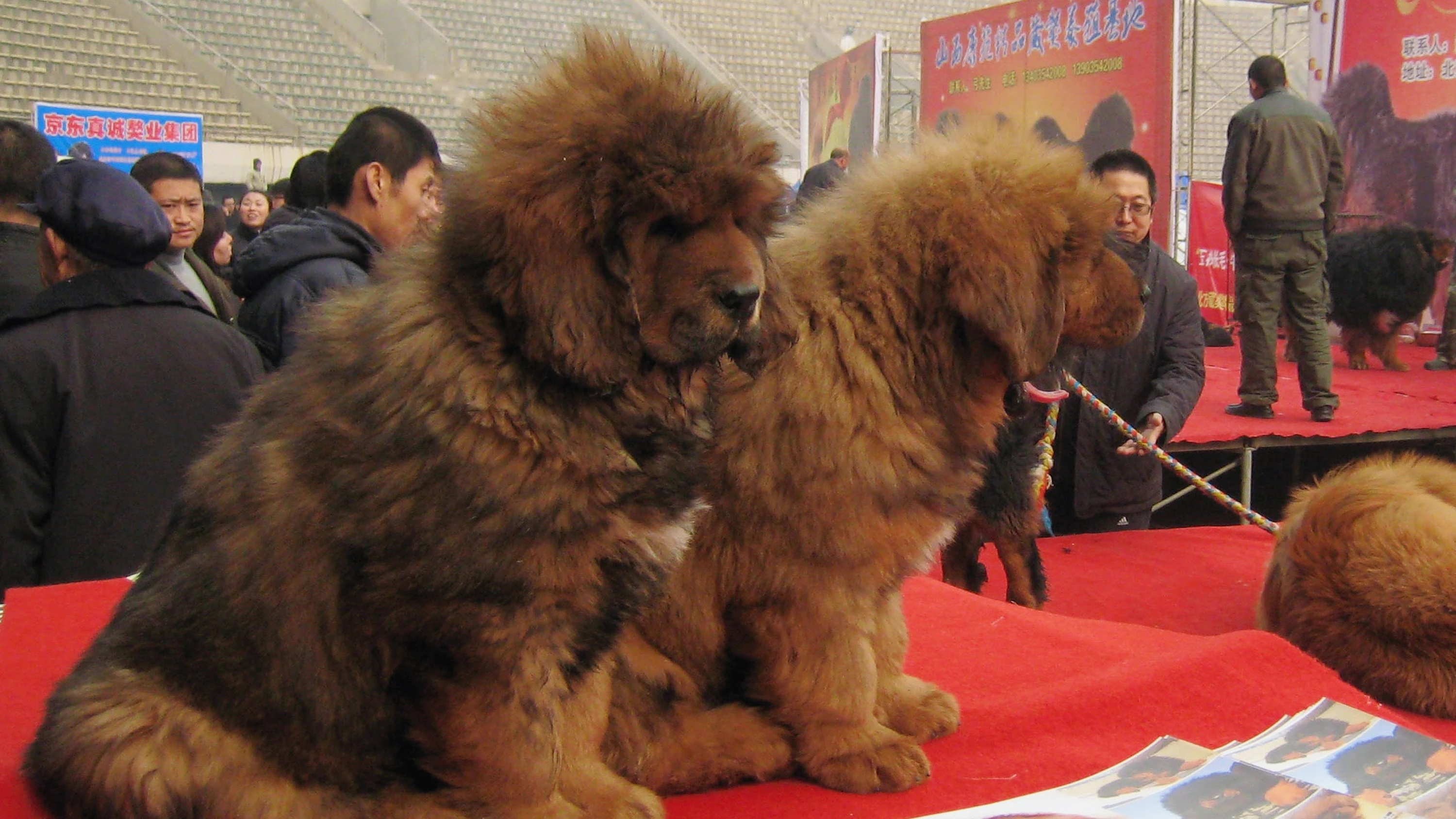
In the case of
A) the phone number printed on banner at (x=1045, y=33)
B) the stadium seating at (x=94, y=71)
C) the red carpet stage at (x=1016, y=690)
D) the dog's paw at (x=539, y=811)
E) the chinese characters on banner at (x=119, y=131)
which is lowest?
the red carpet stage at (x=1016, y=690)

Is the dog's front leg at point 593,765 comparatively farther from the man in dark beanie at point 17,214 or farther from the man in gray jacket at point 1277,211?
the man in gray jacket at point 1277,211

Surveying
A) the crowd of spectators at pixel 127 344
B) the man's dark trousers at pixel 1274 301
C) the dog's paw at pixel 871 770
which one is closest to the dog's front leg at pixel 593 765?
the dog's paw at pixel 871 770

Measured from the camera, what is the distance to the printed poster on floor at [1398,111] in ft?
42.2

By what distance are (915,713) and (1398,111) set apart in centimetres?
1385

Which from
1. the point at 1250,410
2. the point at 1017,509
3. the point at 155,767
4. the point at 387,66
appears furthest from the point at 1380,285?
the point at 387,66

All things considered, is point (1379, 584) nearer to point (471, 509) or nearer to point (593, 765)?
point (593, 765)

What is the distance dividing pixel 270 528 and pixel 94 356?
7.64 feet

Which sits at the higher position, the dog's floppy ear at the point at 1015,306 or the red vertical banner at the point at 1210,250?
the red vertical banner at the point at 1210,250

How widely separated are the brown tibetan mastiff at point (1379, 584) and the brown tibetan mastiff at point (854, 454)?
5.03 feet

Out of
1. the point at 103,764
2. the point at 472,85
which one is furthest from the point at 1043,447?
the point at 472,85

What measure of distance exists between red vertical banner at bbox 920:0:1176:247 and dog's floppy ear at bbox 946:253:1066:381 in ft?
31.0

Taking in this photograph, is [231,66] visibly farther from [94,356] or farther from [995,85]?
[94,356]

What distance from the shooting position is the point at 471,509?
1736mm

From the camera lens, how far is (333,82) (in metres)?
29.0
